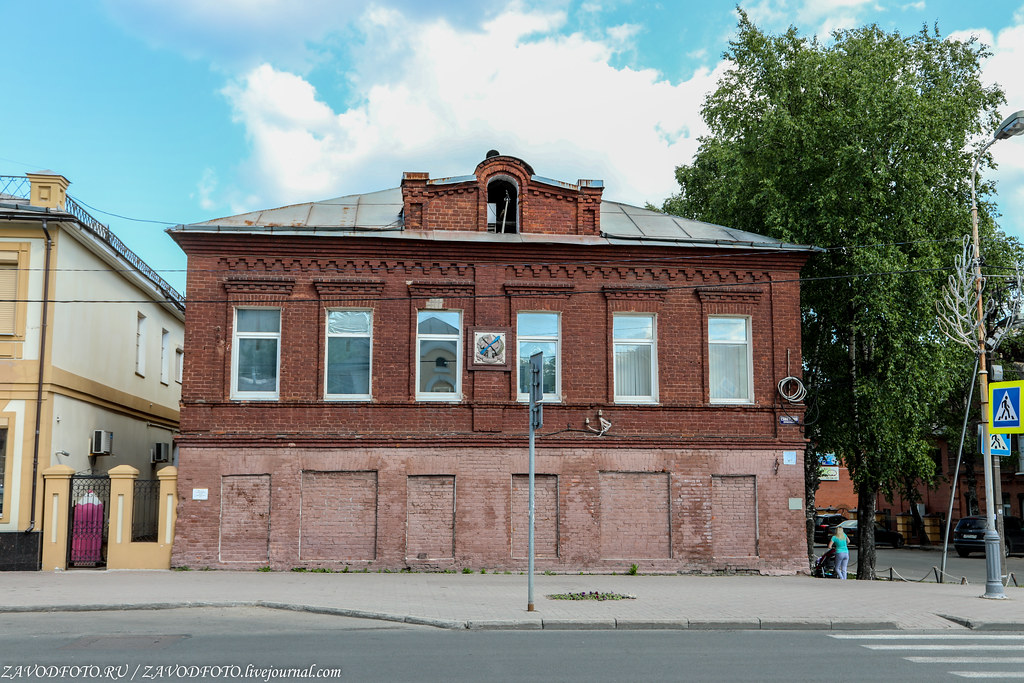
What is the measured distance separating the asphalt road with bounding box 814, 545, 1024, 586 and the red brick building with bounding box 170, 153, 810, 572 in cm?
786

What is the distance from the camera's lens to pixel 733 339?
2053 centimetres

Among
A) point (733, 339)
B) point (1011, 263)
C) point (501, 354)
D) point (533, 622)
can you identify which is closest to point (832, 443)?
point (733, 339)

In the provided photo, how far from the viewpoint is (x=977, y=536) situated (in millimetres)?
35531

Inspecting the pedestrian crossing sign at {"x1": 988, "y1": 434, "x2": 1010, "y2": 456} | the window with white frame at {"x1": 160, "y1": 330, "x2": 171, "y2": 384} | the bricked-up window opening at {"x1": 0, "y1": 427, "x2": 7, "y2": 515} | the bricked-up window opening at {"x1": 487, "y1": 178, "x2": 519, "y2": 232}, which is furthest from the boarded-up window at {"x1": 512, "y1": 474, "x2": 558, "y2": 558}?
the window with white frame at {"x1": 160, "y1": 330, "x2": 171, "y2": 384}

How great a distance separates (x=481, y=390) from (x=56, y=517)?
9121 millimetres

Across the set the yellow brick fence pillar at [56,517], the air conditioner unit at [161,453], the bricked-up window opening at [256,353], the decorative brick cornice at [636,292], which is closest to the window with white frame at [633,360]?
the decorative brick cornice at [636,292]

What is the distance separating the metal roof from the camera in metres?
19.5

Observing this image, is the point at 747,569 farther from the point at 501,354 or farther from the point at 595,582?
the point at 501,354

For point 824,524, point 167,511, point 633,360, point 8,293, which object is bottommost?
point 824,524

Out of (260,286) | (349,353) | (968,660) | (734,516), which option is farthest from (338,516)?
(968,660)

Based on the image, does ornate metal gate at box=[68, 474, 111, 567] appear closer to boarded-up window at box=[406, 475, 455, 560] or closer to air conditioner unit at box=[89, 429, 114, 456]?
air conditioner unit at box=[89, 429, 114, 456]

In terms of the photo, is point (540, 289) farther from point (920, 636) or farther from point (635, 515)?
point (920, 636)

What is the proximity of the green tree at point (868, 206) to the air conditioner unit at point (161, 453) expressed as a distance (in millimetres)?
18438

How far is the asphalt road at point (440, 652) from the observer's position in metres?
8.68
